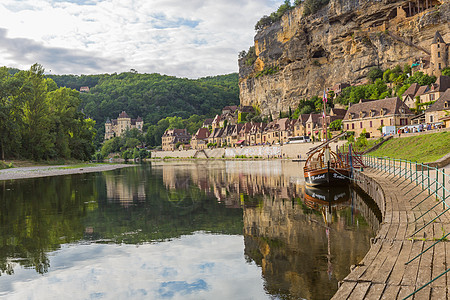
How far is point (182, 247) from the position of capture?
43.1 feet

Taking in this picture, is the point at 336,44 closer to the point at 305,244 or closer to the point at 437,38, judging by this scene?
the point at 437,38

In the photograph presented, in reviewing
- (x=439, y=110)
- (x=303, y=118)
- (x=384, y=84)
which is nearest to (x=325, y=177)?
(x=439, y=110)

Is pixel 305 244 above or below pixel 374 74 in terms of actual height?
below

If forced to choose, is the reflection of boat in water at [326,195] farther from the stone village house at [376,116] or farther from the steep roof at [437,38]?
the steep roof at [437,38]

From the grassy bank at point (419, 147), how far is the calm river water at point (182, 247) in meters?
17.8

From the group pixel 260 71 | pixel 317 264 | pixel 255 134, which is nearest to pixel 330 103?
pixel 255 134

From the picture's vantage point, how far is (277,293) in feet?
28.8

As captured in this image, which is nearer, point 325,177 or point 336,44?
point 325,177

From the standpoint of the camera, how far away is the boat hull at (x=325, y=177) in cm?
2739

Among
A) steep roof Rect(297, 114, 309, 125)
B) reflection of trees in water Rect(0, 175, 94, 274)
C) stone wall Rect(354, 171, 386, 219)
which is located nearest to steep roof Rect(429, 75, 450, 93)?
steep roof Rect(297, 114, 309, 125)

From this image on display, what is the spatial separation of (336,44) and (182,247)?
311 ft

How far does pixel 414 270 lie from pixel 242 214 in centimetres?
1230

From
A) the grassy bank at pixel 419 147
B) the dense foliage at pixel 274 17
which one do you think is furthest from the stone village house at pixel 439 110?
the dense foliage at pixel 274 17

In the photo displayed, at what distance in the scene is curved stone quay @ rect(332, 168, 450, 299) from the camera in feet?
20.2
